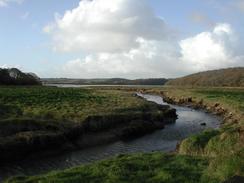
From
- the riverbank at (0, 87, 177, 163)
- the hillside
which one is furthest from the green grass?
the hillside

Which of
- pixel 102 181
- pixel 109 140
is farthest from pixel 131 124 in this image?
pixel 102 181

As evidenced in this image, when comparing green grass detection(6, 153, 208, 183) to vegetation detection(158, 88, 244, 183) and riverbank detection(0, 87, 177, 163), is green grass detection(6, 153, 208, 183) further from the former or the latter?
riverbank detection(0, 87, 177, 163)

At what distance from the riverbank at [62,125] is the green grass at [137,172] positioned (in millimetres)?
12380

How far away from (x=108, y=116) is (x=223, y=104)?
30.9 m

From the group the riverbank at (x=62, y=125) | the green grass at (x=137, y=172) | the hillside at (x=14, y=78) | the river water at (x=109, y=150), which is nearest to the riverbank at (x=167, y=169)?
the green grass at (x=137, y=172)

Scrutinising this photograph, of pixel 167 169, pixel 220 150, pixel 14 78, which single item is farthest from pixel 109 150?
pixel 14 78

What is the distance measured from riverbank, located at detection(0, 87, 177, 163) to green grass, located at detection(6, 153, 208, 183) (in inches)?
487

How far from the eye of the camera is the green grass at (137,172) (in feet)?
55.7

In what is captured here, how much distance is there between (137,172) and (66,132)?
19.0 m

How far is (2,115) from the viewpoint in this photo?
3866 centimetres

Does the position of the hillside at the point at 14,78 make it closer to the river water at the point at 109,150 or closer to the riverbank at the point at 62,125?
the riverbank at the point at 62,125

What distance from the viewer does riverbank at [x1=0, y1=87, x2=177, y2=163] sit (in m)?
31.7

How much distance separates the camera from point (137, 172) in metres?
18.0

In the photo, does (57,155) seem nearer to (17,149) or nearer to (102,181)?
(17,149)
